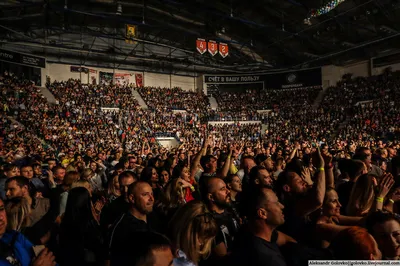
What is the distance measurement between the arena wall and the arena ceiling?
0.75 m

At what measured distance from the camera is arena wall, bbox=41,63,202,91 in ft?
99.8

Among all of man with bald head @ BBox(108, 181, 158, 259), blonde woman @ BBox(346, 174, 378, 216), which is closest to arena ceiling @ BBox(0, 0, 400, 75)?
man with bald head @ BBox(108, 181, 158, 259)

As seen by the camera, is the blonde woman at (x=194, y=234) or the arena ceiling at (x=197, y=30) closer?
the blonde woman at (x=194, y=234)

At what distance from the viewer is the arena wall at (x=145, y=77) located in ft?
99.8

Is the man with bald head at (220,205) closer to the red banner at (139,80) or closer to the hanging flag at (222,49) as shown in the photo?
the hanging flag at (222,49)

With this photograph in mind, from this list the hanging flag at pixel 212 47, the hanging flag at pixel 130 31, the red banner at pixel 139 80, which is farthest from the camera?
the red banner at pixel 139 80

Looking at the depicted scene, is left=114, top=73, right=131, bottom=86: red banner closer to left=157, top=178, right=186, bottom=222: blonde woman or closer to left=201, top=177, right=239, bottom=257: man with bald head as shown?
left=157, top=178, right=186, bottom=222: blonde woman

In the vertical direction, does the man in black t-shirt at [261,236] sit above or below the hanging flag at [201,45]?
below

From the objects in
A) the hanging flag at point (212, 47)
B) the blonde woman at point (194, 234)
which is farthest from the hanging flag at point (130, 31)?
the blonde woman at point (194, 234)

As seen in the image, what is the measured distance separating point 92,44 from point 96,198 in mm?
29609

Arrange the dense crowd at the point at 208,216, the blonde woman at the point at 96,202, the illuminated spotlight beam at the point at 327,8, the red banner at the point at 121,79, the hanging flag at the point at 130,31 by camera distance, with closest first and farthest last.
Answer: the dense crowd at the point at 208,216
the blonde woman at the point at 96,202
the illuminated spotlight beam at the point at 327,8
the hanging flag at the point at 130,31
the red banner at the point at 121,79

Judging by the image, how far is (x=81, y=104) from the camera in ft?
88.3

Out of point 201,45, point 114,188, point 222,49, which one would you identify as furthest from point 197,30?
point 114,188

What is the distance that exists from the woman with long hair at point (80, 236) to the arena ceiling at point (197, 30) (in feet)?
70.3
